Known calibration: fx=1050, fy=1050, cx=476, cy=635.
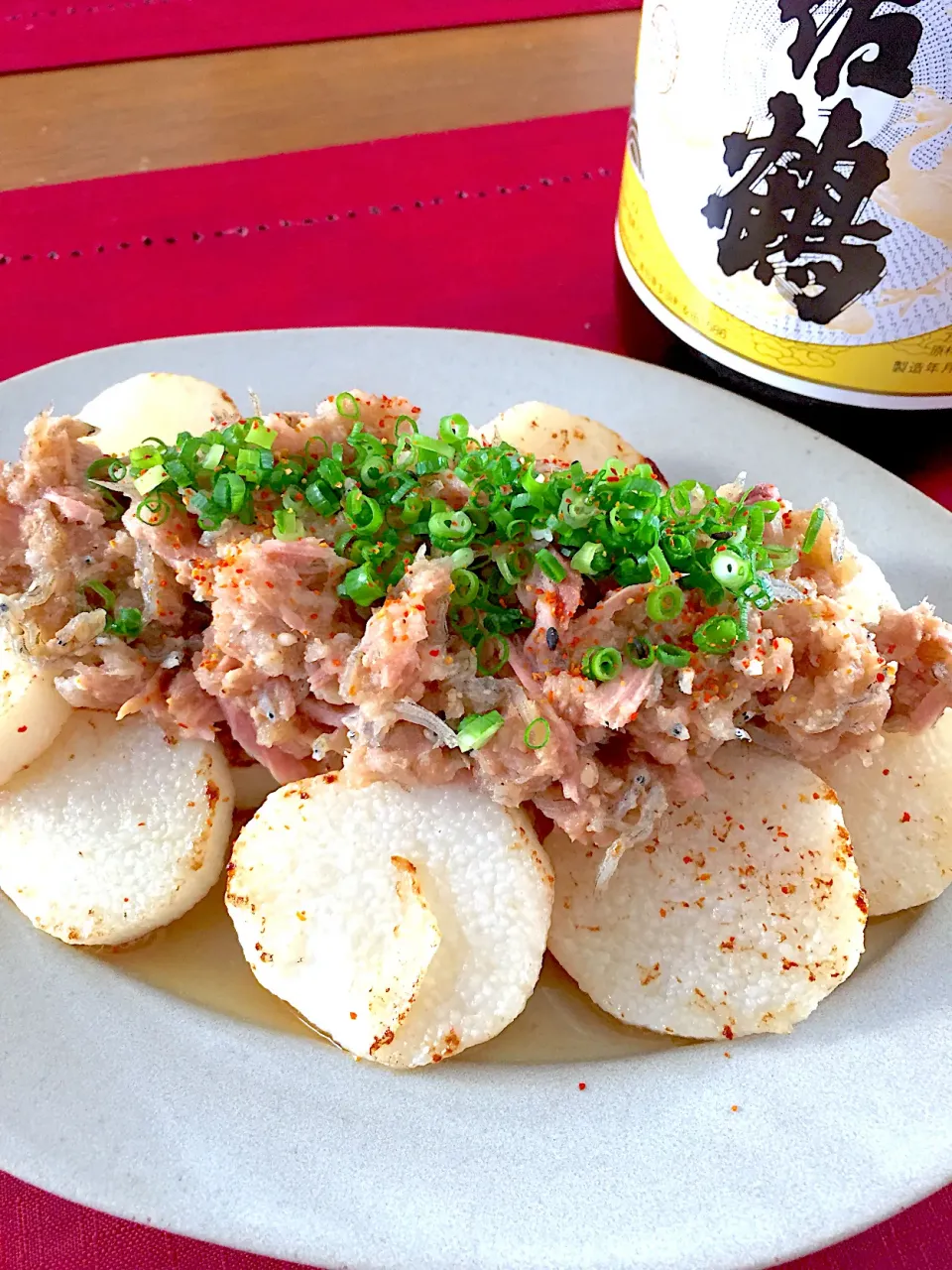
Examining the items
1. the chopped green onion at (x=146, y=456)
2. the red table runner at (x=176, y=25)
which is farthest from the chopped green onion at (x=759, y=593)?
the red table runner at (x=176, y=25)

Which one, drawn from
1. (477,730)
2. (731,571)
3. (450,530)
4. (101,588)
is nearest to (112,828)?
(101,588)

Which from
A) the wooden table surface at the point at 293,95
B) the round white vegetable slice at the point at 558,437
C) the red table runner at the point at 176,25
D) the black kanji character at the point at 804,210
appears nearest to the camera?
the black kanji character at the point at 804,210

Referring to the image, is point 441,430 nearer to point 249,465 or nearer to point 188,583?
point 249,465

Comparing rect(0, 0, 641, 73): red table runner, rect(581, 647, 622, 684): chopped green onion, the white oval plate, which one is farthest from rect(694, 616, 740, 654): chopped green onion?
rect(0, 0, 641, 73): red table runner

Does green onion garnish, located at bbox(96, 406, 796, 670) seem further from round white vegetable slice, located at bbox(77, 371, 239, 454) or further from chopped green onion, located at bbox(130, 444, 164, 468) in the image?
round white vegetable slice, located at bbox(77, 371, 239, 454)

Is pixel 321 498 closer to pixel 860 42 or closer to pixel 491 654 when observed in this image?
pixel 491 654

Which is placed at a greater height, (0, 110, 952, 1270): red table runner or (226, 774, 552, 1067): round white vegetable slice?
(0, 110, 952, 1270): red table runner

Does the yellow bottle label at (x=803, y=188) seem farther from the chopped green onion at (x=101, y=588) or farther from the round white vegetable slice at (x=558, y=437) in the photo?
the chopped green onion at (x=101, y=588)
